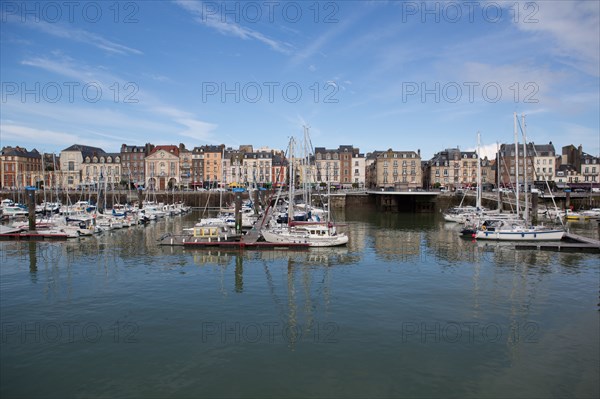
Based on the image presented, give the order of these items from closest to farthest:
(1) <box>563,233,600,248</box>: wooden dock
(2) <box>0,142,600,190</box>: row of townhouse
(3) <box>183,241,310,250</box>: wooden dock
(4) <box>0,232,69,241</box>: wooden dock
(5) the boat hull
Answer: (1) <box>563,233,600,248</box>: wooden dock, (3) <box>183,241,310,250</box>: wooden dock, (5) the boat hull, (4) <box>0,232,69,241</box>: wooden dock, (2) <box>0,142,600,190</box>: row of townhouse

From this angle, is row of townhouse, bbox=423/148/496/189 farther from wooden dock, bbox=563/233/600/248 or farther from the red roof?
wooden dock, bbox=563/233/600/248

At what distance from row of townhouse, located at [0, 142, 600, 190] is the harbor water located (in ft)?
280

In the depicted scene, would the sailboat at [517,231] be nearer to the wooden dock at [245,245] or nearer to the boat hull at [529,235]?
the boat hull at [529,235]

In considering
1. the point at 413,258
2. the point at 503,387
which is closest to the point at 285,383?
the point at 503,387

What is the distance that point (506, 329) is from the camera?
1881cm

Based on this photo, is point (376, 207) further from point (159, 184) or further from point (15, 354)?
point (15, 354)

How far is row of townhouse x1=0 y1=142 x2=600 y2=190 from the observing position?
116m

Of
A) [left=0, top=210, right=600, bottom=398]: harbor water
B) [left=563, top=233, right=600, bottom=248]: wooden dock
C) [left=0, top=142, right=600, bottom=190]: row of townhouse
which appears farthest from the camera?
[left=0, top=142, right=600, bottom=190]: row of townhouse

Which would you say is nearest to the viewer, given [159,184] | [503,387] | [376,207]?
[503,387]

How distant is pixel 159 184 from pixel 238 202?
274 ft

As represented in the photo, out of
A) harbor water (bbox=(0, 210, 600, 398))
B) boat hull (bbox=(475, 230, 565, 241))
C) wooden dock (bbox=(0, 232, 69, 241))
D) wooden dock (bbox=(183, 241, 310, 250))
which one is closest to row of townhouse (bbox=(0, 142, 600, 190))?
wooden dock (bbox=(0, 232, 69, 241))

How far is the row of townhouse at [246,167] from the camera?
116375 millimetres

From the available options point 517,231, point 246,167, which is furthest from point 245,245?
point 246,167

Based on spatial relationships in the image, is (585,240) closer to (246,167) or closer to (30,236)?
(30,236)
